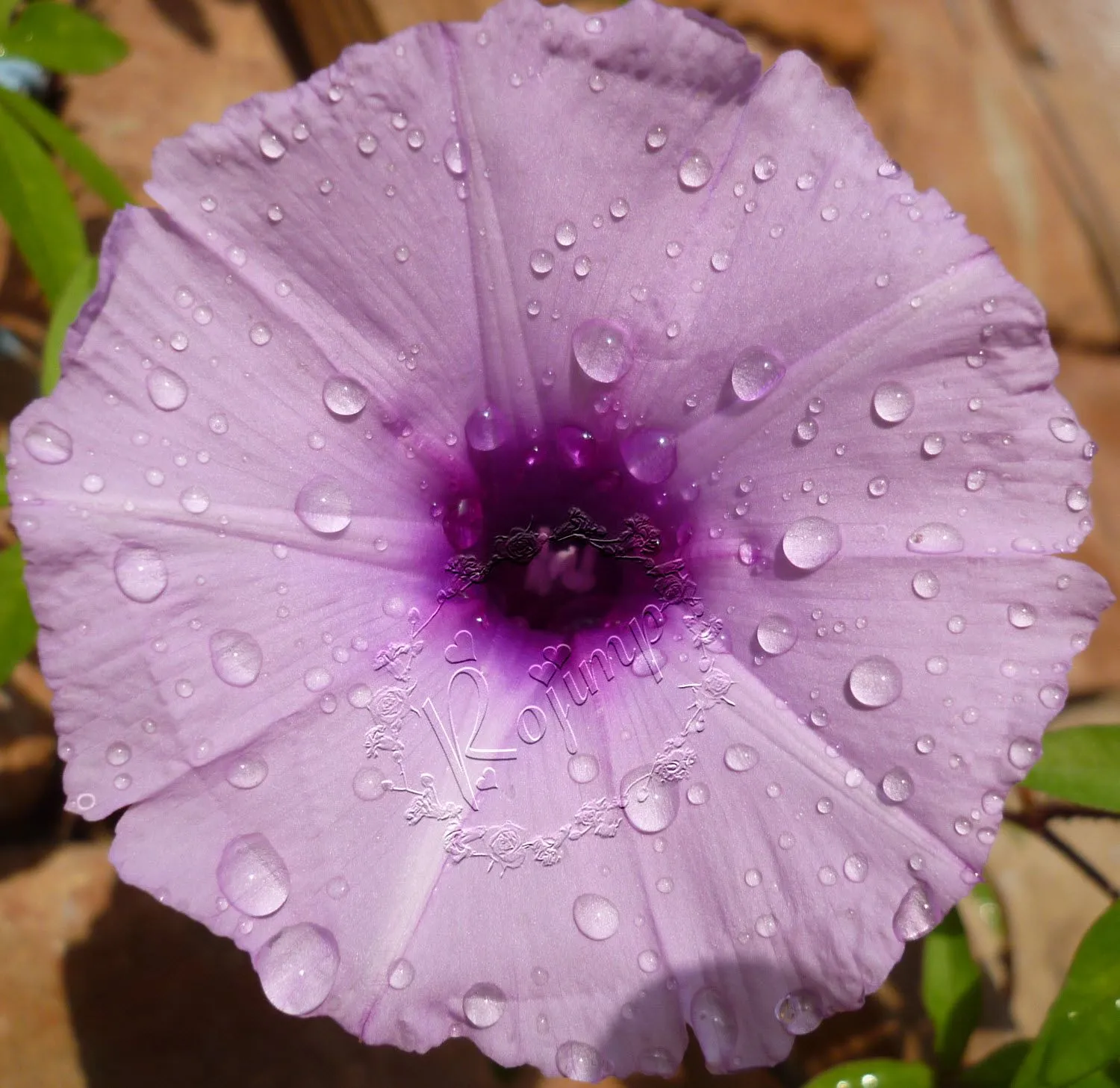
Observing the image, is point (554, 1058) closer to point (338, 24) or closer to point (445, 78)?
point (445, 78)

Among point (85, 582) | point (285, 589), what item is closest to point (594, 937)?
point (285, 589)

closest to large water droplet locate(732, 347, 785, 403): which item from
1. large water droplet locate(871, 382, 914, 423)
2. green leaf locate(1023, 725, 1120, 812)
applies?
large water droplet locate(871, 382, 914, 423)

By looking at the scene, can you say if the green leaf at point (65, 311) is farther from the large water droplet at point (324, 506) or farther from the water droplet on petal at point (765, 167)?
the water droplet on petal at point (765, 167)

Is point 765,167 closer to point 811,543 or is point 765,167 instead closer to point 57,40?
point 811,543

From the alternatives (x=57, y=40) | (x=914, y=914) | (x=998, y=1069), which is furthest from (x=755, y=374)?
(x=57, y=40)

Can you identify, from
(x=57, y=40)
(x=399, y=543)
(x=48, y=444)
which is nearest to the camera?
(x=48, y=444)

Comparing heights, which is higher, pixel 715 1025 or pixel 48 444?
pixel 48 444
